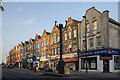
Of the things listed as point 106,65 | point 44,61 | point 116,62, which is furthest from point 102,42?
point 44,61

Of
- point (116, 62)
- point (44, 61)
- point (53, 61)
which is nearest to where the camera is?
point (116, 62)

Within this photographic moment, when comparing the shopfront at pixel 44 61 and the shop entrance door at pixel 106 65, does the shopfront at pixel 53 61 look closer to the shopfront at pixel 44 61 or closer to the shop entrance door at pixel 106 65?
the shopfront at pixel 44 61

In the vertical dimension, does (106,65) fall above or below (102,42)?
below

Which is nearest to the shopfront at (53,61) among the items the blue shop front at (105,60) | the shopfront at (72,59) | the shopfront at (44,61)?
the shopfront at (44,61)

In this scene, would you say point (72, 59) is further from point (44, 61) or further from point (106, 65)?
point (44, 61)

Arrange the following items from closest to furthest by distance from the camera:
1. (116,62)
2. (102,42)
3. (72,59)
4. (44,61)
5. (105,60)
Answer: (105,60) < (102,42) < (116,62) < (72,59) < (44,61)

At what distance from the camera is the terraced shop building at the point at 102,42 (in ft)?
91.0

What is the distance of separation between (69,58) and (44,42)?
1609 cm

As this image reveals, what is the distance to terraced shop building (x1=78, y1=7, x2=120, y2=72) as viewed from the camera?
27.7 metres

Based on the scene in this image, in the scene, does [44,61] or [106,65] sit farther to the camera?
[44,61]

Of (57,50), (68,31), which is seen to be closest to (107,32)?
(68,31)

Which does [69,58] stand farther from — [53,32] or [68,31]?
[53,32]

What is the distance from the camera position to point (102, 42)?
28.6m

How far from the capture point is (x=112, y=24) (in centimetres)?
2952
